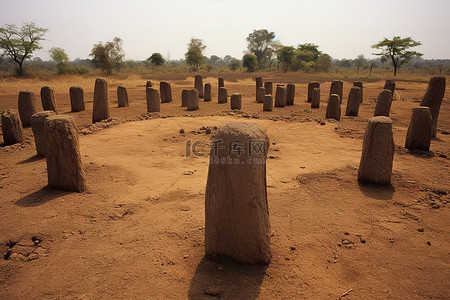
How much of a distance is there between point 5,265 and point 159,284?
1.82m

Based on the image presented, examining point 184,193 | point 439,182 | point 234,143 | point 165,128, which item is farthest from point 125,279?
point 165,128

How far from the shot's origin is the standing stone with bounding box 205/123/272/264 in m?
2.67

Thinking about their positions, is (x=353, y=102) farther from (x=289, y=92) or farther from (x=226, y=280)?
(x=226, y=280)

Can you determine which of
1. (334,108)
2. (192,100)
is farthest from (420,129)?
(192,100)

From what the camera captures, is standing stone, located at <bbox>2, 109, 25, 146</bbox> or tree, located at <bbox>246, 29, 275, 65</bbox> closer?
standing stone, located at <bbox>2, 109, 25, 146</bbox>

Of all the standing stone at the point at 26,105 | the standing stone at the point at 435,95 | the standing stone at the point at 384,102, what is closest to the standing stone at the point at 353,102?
the standing stone at the point at 384,102

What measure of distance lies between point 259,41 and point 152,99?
46.5 m

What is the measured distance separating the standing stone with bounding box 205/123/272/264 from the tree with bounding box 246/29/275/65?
2075 inches

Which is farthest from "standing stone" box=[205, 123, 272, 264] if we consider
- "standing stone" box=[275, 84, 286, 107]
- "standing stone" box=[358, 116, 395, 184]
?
"standing stone" box=[275, 84, 286, 107]

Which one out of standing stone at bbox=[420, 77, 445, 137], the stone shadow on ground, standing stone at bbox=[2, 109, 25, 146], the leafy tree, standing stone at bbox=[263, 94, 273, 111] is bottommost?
the stone shadow on ground

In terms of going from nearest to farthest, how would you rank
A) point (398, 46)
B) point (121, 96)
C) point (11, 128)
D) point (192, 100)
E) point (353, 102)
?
point (11, 128) < point (353, 102) < point (192, 100) < point (121, 96) < point (398, 46)

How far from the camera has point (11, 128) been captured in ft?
25.0

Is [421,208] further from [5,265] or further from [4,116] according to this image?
[4,116]

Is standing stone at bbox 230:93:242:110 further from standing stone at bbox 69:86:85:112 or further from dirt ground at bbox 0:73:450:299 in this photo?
standing stone at bbox 69:86:85:112
